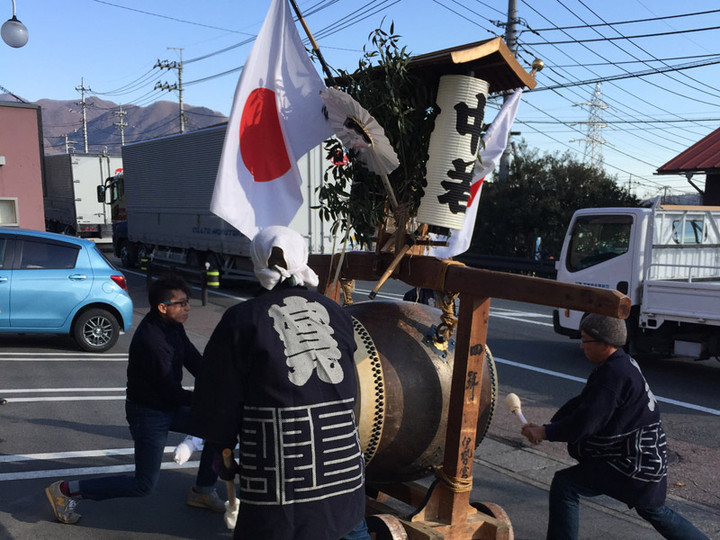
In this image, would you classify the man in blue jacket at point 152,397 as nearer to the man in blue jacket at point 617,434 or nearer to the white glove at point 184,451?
the white glove at point 184,451

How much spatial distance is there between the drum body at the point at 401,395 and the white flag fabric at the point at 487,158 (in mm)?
818

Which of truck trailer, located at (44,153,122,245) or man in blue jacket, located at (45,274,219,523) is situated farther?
truck trailer, located at (44,153,122,245)

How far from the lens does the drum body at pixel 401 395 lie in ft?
10.6

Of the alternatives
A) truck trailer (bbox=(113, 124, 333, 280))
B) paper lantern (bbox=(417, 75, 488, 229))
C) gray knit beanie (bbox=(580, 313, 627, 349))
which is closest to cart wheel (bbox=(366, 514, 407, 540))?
gray knit beanie (bbox=(580, 313, 627, 349))

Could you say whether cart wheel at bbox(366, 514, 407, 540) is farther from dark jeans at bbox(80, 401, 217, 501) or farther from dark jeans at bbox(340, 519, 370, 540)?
dark jeans at bbox(80, 401, 217, 501)

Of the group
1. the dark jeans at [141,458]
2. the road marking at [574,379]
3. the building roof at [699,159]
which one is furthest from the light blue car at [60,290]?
the building roof at [699,159]

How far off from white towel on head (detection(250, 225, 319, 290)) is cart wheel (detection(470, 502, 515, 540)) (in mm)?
1851

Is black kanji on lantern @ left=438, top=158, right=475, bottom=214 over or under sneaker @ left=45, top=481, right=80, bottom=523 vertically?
over

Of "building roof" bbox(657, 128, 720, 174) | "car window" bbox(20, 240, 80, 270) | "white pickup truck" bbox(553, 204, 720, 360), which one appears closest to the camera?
"white pickup truck" bbox(553, 204, 720, 360)

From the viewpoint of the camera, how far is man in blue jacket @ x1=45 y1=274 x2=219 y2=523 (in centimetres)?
380

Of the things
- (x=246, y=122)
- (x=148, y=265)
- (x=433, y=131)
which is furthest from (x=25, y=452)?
(x=148, y=265)

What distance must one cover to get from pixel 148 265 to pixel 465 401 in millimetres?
12968

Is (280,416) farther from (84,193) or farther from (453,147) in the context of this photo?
(84,193)

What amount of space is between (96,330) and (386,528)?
23.2 feet
